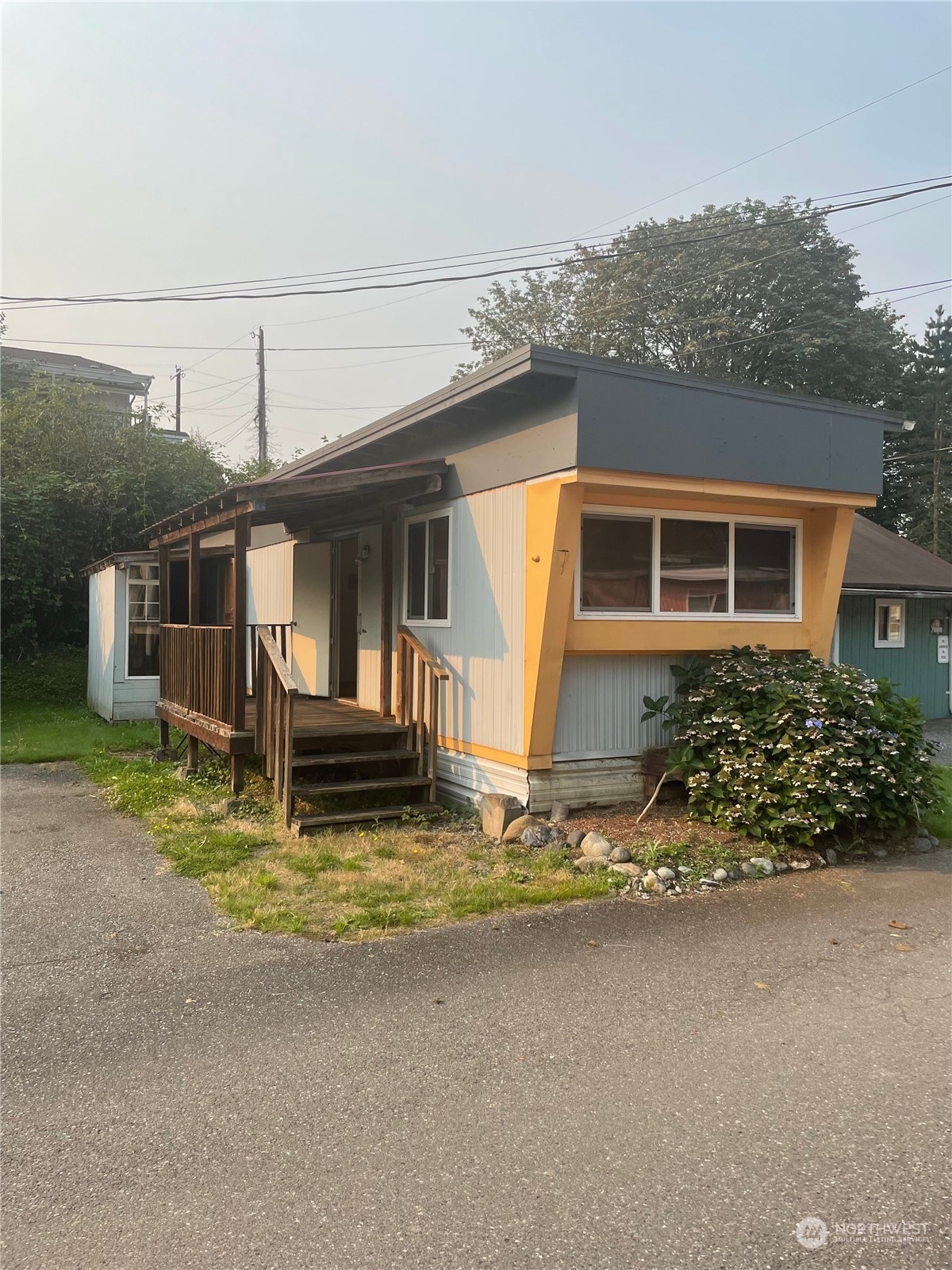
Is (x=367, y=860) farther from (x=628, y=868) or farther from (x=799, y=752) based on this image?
(x=799, y=752)

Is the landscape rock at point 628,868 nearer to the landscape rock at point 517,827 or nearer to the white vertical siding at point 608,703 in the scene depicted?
the landscape rock at point 517,827

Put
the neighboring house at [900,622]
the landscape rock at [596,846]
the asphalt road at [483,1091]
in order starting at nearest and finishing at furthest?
1. the asphalt road at [483,1091]
2. the landscape rock at [596,846]
3. the neighboring house at [900,622]

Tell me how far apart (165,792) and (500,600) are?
13.0 feet

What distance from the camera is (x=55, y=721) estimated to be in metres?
13.6

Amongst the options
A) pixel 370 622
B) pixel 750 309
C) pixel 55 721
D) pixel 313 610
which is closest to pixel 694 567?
pixel 370 622

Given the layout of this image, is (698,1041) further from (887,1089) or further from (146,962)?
(146,962)

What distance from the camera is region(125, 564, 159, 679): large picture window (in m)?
13.1

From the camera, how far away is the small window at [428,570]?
795 cm

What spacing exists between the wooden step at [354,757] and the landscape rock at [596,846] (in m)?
1.93

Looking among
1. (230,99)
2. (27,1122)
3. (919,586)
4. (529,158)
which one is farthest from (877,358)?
(27,1122)

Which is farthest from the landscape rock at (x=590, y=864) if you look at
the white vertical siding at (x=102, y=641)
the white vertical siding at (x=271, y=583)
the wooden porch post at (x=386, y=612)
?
the white vertical siding at (x=102, y=641)

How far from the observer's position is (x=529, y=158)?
1157cm

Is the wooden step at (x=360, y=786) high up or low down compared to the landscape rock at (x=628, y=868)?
up

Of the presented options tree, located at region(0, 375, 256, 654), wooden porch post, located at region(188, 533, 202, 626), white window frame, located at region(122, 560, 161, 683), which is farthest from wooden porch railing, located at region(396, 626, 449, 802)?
tree, located at region(0, 375, 256, 654)
